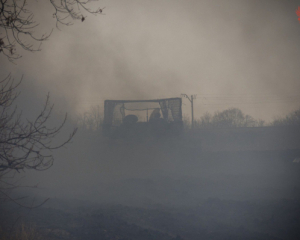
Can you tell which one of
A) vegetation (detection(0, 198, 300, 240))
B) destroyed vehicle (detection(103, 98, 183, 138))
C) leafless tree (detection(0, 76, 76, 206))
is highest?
destroyed vehicle (detection(103, 98, 183, 138))

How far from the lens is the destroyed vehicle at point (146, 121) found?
48.8 feet

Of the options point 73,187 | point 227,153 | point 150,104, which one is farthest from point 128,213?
point 227,153

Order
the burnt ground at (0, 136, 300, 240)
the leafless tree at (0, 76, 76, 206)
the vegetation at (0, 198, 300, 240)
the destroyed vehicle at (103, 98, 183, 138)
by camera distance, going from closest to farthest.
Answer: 1. the leafless tree at (0, 76, 76, 206)
2. the vegetation at (0, 198, 300, 240)
3. the burnt ground at (0, 136, 300, 240)
4. the destroyed vehicle at (103, 98, 183, 138)

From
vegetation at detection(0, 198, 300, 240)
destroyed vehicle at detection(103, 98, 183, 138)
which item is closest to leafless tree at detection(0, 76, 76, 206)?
vegetation at detection(0, 198, 300, 240)

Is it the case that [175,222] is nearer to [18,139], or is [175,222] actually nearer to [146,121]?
[18,139]

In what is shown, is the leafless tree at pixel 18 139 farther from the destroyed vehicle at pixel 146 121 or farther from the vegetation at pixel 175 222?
the destroyed vehicle at pixel 146 121

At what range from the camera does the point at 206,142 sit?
929 inches

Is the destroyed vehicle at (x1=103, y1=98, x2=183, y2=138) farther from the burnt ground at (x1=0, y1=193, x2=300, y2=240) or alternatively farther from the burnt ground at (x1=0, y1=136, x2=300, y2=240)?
the burnt ground at (x1=0, y1=193, x2=300, y2=240)

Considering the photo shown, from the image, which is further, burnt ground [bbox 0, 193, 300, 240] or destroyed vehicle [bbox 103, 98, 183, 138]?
destroyed vehicle [bbox 103, 98, 183, 138]

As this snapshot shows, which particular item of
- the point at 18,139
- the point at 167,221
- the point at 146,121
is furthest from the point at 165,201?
the point at 18,139

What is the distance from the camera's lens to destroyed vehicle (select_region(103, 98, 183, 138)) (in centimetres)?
1486

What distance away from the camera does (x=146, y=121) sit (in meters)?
15.4

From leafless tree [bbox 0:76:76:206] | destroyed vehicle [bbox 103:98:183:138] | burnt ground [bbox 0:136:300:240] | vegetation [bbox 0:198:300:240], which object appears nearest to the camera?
leafless tree [bbox 0:76:76:206]

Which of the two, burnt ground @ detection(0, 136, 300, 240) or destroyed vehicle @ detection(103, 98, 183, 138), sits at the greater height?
destroyed vehicle @ detection(103, 98, 183, 138)
